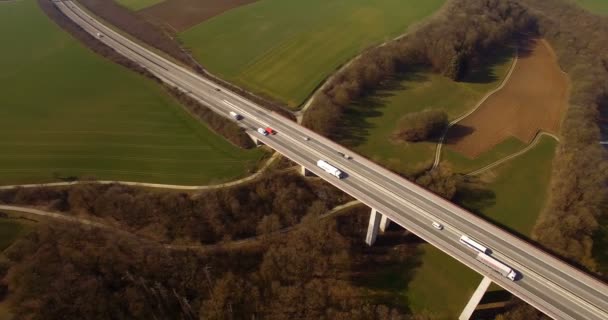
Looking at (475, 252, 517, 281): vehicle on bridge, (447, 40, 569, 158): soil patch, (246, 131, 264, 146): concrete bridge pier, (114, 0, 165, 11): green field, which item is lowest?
(246, 131, 264, 146): concrete bridge pier

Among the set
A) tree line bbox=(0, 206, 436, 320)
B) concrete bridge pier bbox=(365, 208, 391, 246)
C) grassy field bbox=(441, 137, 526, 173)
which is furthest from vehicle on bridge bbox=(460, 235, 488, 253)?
grassy field bbox=(441, 137, 526, 173)

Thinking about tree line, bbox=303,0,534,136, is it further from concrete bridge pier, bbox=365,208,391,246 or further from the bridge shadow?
concrete bridge pier, bbox=365,208,391,246

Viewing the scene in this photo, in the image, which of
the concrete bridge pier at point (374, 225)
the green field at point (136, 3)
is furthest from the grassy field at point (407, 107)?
the green field at point (136, 3)

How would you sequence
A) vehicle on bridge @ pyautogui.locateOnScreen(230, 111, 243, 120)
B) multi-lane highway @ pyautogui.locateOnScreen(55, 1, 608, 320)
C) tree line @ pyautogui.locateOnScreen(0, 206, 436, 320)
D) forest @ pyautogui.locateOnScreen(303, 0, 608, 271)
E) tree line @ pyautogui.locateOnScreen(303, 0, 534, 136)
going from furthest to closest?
tree line @ pyautogui.locateOnScreen(303, 0, 534, 136) < vehicle on bridge @ pyautogui.locateOnScreen(230, 111, 243, 120) < forest @ pyautogui.locateOnScreen(303, 0, 608, 271) < tree line @ pyautogui.locateOnScreen(0, 206, 436, 320) < multi-lane highway @ pyautogui.locateOnScreen(55, 1, 608, 320)

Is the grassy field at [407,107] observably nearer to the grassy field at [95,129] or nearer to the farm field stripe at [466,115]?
the farm field stripe at [466,115]

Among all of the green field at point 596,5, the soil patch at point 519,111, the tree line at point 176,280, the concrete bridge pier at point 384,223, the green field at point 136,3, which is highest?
the green field at point 596,5
